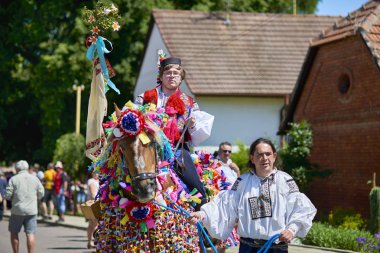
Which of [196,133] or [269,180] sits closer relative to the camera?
[269,180]

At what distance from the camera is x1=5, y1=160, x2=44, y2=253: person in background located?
16.5 metres

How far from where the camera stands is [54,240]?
75.4 feet

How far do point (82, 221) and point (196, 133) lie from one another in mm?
23409

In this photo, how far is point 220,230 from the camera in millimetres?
7906

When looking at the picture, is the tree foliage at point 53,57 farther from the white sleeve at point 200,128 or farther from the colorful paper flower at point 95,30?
the white sleeve at point 200,128

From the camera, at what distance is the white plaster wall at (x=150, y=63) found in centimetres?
3806

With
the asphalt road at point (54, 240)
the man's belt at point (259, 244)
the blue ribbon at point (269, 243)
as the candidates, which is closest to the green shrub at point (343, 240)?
the asphalt road at point (54, 240)

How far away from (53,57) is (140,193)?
1265 inches

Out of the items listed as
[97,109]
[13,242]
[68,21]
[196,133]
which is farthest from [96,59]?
[68,21]

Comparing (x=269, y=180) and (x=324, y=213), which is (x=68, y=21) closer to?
(x=324, y=213)

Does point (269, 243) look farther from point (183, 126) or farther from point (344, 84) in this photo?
point (344, 84)

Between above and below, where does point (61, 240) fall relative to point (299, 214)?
above

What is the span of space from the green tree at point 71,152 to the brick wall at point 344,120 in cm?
1271

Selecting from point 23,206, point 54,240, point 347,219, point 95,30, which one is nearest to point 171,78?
point 95,30
